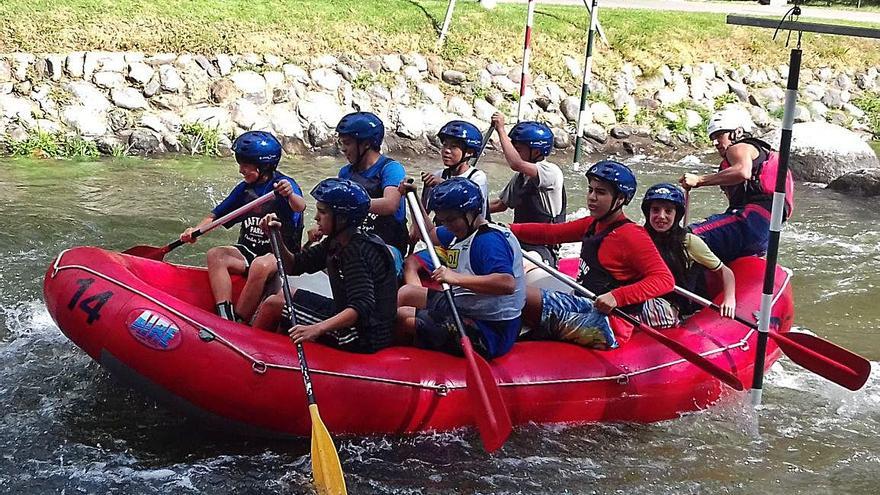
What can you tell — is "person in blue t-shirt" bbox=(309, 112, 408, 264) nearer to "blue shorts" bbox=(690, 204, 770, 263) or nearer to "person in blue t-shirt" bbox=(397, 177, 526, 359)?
"person in blue t-shirt" bbox=(397, 177, 526, 359)

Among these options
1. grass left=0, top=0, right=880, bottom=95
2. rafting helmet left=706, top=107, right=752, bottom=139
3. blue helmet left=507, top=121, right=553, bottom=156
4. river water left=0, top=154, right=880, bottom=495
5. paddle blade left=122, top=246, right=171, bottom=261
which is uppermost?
grass left=0, top=0, right=880, bottom=95

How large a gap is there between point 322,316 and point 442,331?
601 mm

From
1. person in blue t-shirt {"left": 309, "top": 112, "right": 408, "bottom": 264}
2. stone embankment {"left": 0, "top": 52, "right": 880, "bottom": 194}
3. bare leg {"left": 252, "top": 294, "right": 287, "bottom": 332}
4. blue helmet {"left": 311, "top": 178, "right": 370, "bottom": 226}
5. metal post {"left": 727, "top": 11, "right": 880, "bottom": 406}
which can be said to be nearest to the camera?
blue helmet {"left": 311, "top": 178, "right": 370, "bottom": 226}

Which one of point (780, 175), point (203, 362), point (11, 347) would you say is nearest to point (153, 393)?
point (203, 362)

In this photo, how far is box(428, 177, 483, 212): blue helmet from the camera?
4508 millimetres

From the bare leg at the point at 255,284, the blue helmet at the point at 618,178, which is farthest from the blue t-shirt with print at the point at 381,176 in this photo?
the blue helmet at the point at 618,178

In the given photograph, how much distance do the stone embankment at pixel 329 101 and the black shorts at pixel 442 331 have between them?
6789 mm

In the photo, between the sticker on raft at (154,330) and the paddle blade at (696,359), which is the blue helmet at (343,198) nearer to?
the sticker on raft at (154,330)

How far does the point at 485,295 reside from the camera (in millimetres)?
4711

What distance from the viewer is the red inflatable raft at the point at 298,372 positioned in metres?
4.48

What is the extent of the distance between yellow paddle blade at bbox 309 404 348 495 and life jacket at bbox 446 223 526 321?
958 millimetres

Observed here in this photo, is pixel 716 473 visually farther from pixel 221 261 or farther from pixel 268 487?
pixel 221 261

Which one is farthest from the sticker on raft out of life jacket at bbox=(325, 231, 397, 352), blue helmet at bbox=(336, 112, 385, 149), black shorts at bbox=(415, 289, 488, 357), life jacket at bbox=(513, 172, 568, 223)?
life jacket at bbox=(513, 172, 568, 223)

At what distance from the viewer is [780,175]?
15.5 feet
